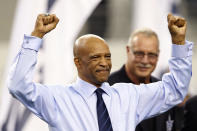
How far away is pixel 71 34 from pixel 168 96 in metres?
2.44

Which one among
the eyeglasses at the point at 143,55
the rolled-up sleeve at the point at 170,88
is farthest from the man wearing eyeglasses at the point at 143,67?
the rolled-up sleeve at the point at 170,88

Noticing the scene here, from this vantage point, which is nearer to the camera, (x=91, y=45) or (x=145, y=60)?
(x=91, y=45)

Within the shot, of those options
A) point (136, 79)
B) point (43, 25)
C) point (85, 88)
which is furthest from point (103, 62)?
point (136, 79)

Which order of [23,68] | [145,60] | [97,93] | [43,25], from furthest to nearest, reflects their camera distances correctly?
1. [145,60]
2. [97,93]
3. [43,25]
4. [23,68]

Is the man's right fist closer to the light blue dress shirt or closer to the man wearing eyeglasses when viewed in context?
the light blue dress shirt

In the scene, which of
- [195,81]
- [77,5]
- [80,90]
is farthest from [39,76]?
[195,81]

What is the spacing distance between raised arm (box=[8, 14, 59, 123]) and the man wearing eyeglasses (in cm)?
140

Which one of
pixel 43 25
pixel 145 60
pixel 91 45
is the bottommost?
pixel 145 60

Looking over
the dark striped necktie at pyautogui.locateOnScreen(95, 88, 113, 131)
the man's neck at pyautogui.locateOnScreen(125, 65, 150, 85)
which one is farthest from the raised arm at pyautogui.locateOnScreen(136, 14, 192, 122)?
the man's neck at pyautogui.locateOnScreen(125, 65, 150, 85)

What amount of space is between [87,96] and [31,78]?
41 centimetres

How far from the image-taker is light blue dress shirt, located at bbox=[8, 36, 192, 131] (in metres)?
3.95

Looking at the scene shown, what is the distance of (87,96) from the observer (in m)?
4.25

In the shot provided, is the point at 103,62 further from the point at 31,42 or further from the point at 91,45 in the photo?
the point at 31,42

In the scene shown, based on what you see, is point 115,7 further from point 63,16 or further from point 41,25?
point 41,25
